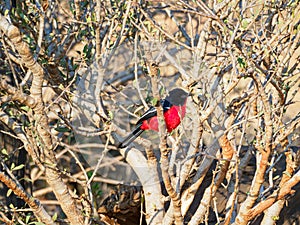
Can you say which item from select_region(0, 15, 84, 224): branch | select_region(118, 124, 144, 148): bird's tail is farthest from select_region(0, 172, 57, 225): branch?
select_region(118, 124, 144, 148): bird's tail

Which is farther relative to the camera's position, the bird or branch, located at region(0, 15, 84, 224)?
the bird

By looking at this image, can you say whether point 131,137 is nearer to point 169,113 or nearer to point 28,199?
point 169,113

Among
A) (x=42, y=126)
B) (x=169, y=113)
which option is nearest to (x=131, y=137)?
(x=169, y=113)

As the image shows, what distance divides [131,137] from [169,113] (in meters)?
0.32

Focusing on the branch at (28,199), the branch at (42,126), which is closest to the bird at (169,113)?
the branch at (42,126)

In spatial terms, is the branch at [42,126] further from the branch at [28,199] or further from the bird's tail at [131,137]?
the bird's tail at [131,137]

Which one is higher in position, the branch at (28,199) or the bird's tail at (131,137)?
→ the bird's tail at (131,137)

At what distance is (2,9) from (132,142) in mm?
993

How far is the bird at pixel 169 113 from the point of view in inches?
98.0

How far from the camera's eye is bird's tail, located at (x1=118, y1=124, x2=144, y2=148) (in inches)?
105

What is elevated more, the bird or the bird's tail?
the bird

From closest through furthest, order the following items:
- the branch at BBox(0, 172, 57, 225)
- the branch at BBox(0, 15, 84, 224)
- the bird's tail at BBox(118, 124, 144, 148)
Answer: the branch at BBox(0, 15, 84, 224) < the branch at BBox(0, 172, 57, 225) < the bird's tail at BBox(118, 124, 144, 148)

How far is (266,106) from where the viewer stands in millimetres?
2260

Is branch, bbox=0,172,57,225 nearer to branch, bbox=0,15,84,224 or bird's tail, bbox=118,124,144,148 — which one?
branch, bbox=0,15,84,224
